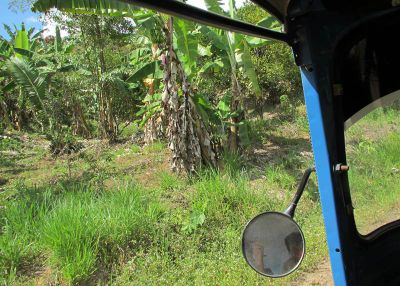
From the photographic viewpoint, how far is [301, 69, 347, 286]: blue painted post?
141cm

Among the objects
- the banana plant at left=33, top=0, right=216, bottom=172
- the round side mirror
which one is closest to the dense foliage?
the banana plant at left=33, top=0, right=216, bottom=172

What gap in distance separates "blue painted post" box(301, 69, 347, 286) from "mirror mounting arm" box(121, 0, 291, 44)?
0.20m

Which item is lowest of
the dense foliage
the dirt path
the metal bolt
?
the dirt path

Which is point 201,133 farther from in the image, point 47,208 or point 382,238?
point 382,238

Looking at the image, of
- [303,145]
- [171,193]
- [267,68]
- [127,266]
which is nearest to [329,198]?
[127,266]

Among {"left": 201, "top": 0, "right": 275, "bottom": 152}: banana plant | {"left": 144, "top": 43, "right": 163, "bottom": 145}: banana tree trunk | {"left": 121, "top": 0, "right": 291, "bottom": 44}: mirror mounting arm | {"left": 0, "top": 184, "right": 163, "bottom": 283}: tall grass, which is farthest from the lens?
{"left": 144, "top": 43, "right": 163, "bottom": 145}: banana tree trunk

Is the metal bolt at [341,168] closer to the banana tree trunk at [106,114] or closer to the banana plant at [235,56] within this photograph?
the banana plant at [235,56]

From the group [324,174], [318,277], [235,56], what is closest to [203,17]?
[324,174]

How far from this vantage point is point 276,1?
4.47ft

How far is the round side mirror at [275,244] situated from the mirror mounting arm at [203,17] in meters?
0.65

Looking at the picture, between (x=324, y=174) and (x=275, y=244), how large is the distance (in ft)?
1.03

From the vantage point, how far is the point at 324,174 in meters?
1.41

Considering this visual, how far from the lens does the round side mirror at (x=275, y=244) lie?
1461 mm

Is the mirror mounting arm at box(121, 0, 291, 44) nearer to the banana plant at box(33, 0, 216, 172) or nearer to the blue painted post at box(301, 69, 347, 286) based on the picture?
the blue painted post at box(301, 69, 347, 286)
